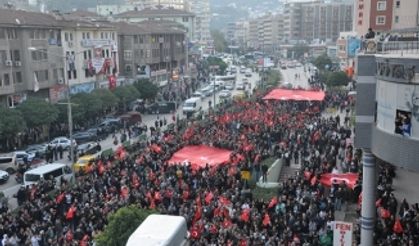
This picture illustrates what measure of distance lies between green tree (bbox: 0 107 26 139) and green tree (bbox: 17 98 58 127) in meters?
1.77

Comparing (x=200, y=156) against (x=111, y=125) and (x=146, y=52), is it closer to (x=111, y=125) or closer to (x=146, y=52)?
(x=111, y=125)

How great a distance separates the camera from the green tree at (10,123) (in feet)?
119

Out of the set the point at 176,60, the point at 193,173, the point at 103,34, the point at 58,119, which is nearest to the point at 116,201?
the point at 193,173

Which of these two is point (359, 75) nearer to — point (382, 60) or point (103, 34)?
point (382, 60)

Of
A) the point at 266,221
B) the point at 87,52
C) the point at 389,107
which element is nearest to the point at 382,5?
the point at 87,52

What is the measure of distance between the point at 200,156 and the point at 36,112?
1781 centimetres

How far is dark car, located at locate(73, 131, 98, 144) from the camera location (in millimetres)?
40781

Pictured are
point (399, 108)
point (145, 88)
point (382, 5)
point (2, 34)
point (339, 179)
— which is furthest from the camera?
point (382, 5)

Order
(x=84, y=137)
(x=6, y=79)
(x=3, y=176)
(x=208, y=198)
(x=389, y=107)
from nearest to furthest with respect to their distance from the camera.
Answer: (x=389, y=107), (x=208, y=198), (x=3, y=176), (x=84, y=137), (x=6, y=79)

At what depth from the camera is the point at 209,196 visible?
2116cm

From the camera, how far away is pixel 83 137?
4116cm

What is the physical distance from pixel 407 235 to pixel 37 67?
3696 cm

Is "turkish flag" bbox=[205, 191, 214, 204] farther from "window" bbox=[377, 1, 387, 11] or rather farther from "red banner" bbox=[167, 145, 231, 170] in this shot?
"window" bbox=[377, 1, 387, 11]

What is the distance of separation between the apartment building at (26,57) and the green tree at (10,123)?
14.4 ft
